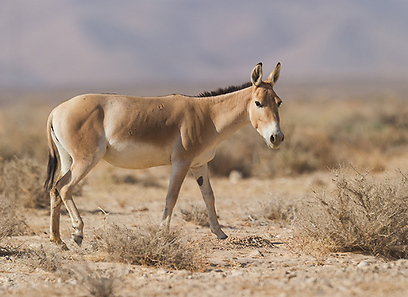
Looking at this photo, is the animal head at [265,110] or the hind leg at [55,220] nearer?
the animal head at [265,110]

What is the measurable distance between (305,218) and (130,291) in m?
2.89

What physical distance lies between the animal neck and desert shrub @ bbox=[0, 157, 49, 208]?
4.57 meters

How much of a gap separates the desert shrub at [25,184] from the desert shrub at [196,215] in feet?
10.2

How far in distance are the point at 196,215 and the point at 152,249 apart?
3.00 metres

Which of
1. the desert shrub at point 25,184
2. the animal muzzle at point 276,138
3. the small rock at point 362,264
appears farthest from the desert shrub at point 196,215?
the small rock at point 362,264

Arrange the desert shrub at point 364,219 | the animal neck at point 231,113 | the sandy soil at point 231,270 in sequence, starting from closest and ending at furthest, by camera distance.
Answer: the sandy soil at point 231,270, the desert shrub at point 364,219, the animal neck at point 231,113

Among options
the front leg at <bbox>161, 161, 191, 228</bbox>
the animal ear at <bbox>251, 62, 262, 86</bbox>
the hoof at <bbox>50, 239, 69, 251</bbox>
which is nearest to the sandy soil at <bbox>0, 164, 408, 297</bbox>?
the hoof at <bbox>50, 239, 69, 251</bbox>

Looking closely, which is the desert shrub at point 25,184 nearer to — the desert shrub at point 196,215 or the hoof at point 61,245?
the desert shrub at point 196,215

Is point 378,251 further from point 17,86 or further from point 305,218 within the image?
point 17,86

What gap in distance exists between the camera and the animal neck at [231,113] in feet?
25.4

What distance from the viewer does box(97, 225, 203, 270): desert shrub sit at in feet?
20.4

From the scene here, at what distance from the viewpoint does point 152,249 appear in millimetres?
6293

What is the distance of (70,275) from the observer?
5758 mm

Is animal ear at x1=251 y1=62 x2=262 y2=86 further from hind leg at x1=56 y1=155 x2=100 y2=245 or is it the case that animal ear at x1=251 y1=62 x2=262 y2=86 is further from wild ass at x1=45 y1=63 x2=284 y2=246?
hind leg at x1=56 y1=155 x2=100 y2=245
